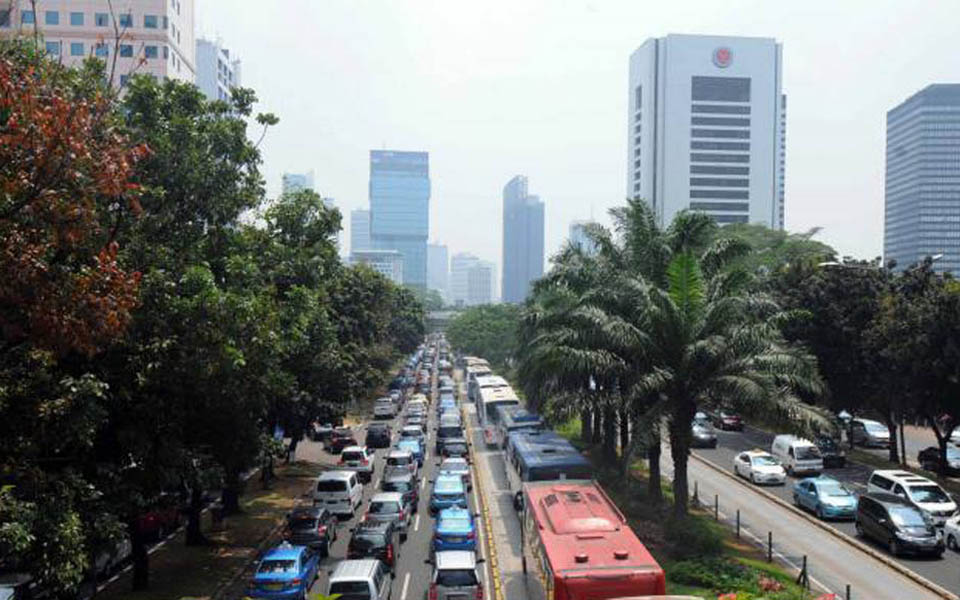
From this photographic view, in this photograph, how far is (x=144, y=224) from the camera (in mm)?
19672

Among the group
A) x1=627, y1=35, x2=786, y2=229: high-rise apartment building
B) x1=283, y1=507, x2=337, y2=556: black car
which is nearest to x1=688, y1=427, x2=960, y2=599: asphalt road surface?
x1=283, y1=507, x2=337, y2=556: black car

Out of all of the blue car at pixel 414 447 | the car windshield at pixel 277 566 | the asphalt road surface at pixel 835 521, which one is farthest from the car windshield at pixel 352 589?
the blue car at pixel 414 447

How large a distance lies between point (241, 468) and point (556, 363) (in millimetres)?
10155

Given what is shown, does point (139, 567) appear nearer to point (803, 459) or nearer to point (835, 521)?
point (835, 521)

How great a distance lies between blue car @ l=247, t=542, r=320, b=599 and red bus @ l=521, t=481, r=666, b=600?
557cm

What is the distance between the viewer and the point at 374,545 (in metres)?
22.5

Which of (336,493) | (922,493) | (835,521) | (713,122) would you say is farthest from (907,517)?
(713,122)

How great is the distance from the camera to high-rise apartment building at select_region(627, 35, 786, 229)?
14238cm

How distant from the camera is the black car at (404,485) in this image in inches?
1221

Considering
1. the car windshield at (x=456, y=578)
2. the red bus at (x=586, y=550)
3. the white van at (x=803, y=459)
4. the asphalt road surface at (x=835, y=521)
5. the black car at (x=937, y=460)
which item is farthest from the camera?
the black car at (x=937, y=460)

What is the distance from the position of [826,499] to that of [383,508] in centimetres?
1533

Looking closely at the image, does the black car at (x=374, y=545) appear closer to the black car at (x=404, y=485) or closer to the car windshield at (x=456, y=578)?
the car windshield at (x=456, y=578)

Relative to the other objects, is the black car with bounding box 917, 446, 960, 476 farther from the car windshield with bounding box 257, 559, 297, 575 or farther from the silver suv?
the car windshield with bounding box 257, 559, 297, 575

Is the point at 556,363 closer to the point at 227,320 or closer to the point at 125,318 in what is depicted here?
the point at 227,320
